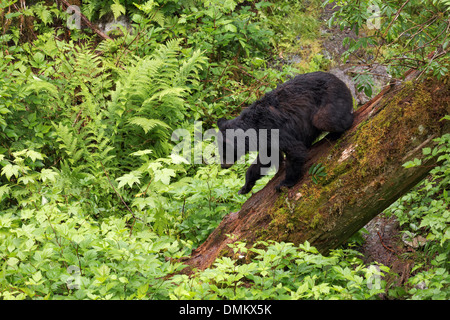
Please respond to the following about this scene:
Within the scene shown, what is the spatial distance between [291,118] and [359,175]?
1.22 metres

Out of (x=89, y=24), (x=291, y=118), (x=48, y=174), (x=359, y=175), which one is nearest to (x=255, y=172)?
(x=291, y=118)

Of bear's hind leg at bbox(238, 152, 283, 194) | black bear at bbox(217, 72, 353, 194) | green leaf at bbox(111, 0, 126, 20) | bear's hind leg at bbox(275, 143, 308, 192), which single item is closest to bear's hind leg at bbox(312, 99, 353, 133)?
black bear at bbox(217, 72, 353, 194)

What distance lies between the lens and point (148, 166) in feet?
17.4

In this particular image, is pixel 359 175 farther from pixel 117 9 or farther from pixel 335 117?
pixel 117 9

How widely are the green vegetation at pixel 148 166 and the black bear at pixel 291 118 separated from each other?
59 cm

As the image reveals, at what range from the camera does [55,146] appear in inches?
295

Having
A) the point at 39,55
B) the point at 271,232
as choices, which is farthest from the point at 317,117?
the point at 39,55

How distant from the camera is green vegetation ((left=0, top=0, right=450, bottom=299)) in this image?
3.88 m

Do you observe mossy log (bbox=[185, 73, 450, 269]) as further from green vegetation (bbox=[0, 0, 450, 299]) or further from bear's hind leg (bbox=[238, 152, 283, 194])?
bear's hind leg (bbox=[238, 152, 283, 194])

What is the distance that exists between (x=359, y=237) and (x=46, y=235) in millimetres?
→ 3607

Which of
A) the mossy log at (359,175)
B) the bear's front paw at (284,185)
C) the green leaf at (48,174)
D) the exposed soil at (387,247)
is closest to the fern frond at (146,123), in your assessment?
the green leaf at (48,174)

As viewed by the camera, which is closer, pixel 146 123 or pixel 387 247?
pixel 387 247

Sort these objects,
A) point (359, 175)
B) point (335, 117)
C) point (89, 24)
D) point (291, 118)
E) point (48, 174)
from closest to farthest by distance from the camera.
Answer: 1. point (359, 175)
2. point (335, 117)
3. point (291, 118)
4. point (48, 174)
5. point (89, 24)

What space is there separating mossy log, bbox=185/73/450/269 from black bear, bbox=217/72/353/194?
9.0 inches
